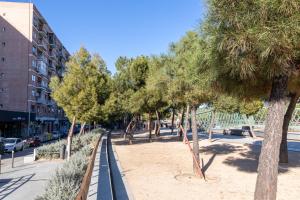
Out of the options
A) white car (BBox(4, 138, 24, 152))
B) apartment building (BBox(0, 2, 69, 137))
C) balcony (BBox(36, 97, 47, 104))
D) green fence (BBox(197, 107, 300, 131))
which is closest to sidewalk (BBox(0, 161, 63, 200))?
white car (BBox(4, 138, 24, 152))

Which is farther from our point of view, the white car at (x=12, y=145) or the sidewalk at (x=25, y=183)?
the white car at (x=12, y=145)

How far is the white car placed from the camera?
31183mm

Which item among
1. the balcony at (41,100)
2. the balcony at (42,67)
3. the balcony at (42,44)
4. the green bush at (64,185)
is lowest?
the green bush at (64,185)

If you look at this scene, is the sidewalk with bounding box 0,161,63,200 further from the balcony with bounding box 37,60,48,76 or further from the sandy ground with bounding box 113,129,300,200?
the balcony with bounding box 37,60,48,76

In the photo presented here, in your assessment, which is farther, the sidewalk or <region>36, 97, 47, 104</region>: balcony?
<region>36, 97, 47, 104</region>: balcony

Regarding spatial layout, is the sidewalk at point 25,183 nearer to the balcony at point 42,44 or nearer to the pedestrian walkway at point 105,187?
the pedestrian walkway at point 105,187

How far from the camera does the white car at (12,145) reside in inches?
1228

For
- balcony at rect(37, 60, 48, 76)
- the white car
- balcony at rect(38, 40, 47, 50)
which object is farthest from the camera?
balcony at rect(38, 40, 47, 50)

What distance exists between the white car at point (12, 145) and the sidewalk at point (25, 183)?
14.7 m

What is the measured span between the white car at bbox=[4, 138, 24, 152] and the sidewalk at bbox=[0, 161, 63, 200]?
14.7 meters

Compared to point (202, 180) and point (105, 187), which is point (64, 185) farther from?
point (202, 180)

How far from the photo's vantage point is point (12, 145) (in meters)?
31.6

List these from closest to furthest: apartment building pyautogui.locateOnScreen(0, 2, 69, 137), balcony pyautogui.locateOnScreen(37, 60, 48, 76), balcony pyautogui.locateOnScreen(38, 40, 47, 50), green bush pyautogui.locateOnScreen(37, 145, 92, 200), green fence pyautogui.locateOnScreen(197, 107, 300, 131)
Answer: green bush pyautogui.locateOnScreen(37, 145, 92, 200), apartment building pyautogui.locateOnScreen(0, 2, 69, 137), green fence pyautogui.locateOnScreen(197, 107, 300, 131), balcony pyautogui.locateOnScreen(37, 60, 48, 76), balcony pyautogui.locateOnScreen(38, 40, 47, 50)

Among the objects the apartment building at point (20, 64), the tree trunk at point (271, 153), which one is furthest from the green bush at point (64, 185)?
the apartment building at point (20, 64)
